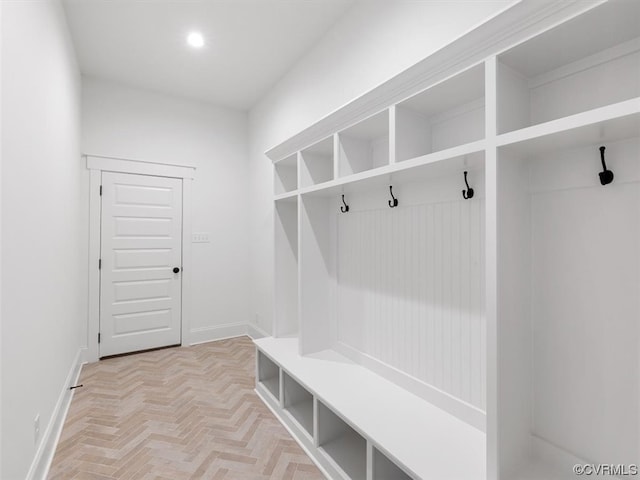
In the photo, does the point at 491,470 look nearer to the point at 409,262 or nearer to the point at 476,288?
the point at 476,288

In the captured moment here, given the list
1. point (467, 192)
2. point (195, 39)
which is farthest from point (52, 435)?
point (195, 39)

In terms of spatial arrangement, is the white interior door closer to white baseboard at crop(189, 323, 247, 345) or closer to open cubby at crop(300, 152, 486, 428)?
white baseboard at crop(189, 323, 247, 345)

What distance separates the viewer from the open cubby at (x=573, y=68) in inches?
39.3

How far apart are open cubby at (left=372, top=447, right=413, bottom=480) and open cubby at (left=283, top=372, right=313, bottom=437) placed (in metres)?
0.75

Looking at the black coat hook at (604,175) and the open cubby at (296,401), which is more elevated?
the black coat hook at (604,175)

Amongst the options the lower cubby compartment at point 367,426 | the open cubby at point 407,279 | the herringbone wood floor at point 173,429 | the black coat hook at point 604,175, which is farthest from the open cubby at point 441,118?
the herringbone wood floor at point 173,429

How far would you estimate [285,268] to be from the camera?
281cm

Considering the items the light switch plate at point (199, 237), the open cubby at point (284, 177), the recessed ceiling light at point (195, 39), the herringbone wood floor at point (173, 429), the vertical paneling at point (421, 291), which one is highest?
the recessed ceiling light at point (195, 39)

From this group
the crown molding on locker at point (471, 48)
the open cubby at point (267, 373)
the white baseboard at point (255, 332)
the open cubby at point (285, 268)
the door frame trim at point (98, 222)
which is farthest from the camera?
the white baseboard at point (255, 332)

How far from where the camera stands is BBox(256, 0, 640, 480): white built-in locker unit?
107cm

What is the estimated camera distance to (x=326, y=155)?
8.27 feet

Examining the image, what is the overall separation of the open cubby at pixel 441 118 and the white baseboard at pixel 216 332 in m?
3.39

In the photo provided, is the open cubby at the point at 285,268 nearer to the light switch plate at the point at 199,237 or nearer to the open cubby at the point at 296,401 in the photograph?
the open cubby at the point at 296,401

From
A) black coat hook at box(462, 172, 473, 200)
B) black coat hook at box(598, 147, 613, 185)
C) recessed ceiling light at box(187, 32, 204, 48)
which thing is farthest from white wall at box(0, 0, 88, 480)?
black coat hook at box(598, 147, 613, 185)
